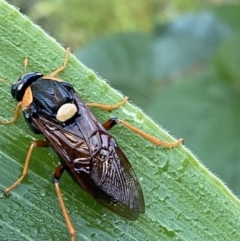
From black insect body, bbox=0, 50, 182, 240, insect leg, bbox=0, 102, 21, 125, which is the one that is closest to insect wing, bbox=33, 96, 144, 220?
black insect body, bbox=0, 50, 182, 240

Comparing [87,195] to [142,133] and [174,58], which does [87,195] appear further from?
[174,58]

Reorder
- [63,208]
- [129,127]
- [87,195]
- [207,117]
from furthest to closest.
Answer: [207,117], [129,127], [87,195], [63,208]

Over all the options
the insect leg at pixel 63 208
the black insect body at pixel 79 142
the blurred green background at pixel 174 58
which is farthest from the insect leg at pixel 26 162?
the blurred green background at pixel 174 58

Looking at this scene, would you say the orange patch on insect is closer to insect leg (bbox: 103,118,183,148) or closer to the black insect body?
the black insect body

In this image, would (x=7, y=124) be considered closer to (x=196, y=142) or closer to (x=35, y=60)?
(x=35, y=60)

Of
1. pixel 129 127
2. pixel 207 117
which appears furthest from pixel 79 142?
pixel 207 117

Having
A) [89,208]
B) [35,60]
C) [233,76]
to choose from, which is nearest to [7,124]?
[35,60]
